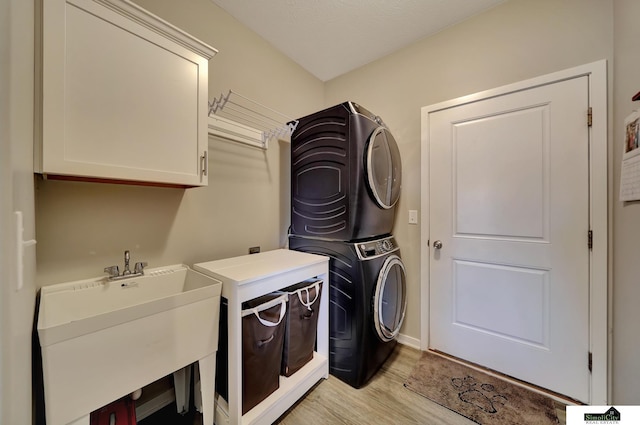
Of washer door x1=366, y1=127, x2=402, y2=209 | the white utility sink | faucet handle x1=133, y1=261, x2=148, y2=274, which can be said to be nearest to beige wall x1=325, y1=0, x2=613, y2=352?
washer door x1=366, y1=127, x2=402, y2=209

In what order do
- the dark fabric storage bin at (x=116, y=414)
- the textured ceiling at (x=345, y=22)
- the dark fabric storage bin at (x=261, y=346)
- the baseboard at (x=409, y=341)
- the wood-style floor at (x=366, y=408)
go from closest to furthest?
the dark fabric storage bin at (x=116, y=414) < the dark fabric storage bin at (x=261, y=346) < the wood-style floor at (x=366, y=408) < the textured ceiling at (x=345, y=22) < the baseboard at (x=409, y=341)

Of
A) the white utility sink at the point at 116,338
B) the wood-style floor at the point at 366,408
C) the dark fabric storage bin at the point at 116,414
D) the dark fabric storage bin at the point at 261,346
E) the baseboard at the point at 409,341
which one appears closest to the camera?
the white utility sink at the point at 116,338

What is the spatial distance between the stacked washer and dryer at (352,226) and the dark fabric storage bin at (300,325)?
6.9 inches

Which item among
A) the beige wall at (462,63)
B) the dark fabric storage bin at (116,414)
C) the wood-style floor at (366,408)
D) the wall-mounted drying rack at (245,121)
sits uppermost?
the beige wall at (462,63)

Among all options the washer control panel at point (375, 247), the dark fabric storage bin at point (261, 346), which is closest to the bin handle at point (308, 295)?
the dark fabric storage bin at point (261, 346)

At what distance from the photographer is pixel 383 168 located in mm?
1788

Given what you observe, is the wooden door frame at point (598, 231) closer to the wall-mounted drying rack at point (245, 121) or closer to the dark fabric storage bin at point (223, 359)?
the wall-mounted drying rack at point (245, 121)

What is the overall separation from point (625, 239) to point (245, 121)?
96.2 inches

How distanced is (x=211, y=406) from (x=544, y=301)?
2.10 metres

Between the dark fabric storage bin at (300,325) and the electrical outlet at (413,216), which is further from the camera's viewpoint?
the electrical outlet at (413,216)

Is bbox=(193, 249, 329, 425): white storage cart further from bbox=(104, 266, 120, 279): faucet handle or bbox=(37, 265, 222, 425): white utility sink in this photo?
bbox=(104, 266, 120, 279): faucet handle

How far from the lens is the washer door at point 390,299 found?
164cm

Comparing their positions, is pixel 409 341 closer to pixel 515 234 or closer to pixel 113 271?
pixel 515 234

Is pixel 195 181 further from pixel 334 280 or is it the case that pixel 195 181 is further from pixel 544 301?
pixel 544 301
